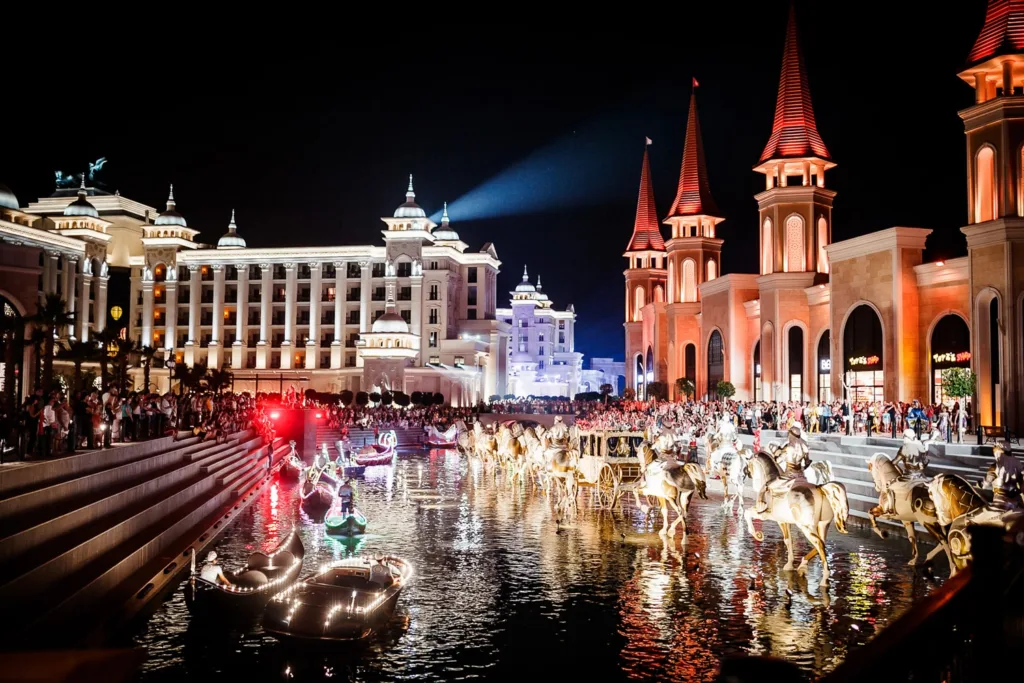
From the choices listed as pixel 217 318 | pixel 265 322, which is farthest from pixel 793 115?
pixel 217 318

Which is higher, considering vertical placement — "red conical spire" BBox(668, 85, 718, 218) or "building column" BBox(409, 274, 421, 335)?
"red conical spire" BBox(668, 85, 718, 218)

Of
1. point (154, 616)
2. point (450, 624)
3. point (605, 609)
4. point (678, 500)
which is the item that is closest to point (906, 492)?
point (678, 500)

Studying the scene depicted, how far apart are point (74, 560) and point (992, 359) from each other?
2966cm

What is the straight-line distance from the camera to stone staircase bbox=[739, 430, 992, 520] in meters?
20.7

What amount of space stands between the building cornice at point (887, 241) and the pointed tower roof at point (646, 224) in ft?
129

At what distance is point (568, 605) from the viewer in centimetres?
1284

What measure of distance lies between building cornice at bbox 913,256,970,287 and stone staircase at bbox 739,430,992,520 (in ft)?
38.1

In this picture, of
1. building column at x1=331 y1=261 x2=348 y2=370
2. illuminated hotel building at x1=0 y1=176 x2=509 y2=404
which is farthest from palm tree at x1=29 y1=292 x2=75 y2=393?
building column at x1=331 y1=261 x2=348 y2=370

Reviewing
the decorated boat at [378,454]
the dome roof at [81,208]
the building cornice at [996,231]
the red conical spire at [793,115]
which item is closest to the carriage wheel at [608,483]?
the decorated boat at [378,454]

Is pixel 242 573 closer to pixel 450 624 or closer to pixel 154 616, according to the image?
pixel 154 616

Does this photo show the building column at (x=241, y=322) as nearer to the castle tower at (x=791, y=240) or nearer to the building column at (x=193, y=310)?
the building column at (x=193, y=310)

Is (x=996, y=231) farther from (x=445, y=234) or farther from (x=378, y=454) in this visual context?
(x=445, y=234)

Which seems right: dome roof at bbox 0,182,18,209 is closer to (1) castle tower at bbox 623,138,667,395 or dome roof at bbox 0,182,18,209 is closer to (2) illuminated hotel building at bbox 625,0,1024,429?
(2) illuminated hotel building at bbox 625,0,1024,429

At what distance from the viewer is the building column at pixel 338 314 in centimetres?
8656
